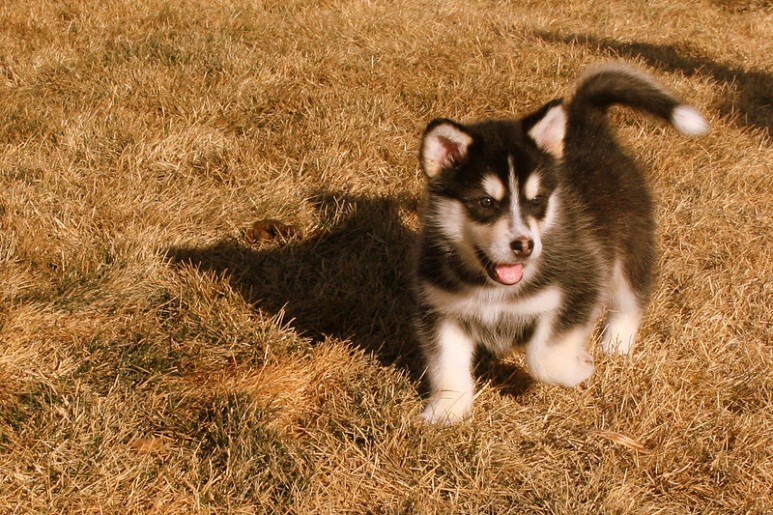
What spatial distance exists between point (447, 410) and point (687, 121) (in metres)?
1.75

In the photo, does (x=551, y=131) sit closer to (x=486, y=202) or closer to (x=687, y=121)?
(x=486, y=202)

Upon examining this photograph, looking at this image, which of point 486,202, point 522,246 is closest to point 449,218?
point 486,202

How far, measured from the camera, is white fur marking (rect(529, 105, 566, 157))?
298 cm

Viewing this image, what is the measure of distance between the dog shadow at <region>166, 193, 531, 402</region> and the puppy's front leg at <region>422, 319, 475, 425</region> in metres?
0.18

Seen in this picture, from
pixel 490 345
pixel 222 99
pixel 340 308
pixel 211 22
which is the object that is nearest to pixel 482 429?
pixel 490 345

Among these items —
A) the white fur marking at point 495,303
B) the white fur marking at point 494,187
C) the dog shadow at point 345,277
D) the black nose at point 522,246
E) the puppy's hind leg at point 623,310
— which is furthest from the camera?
the puppy's hind leg at point 623,310

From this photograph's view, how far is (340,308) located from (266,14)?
13.2 ft

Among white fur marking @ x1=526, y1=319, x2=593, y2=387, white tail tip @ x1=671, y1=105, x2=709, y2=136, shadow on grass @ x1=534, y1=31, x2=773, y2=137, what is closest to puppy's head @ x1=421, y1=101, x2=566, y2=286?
white fur marking @ x1=526, y1=319, x2=593, y2=387

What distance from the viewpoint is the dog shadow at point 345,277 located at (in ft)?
11.4

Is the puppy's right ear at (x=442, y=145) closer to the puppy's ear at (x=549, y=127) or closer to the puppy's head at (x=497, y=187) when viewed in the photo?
the puppy's head at (x=497, y=187)

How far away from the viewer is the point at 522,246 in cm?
270

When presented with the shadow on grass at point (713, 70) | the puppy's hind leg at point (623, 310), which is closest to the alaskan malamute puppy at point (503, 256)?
the puppy's hind leg at point (623, 310)

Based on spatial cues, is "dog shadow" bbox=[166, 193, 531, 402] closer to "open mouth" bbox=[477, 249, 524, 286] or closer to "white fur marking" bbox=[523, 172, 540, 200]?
"open mouth" bbox=[477, 249, 524, 286]

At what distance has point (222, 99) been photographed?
528 centimetres
